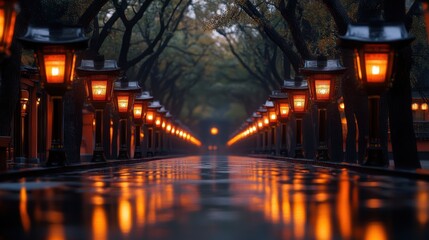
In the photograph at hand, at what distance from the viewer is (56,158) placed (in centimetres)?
2781

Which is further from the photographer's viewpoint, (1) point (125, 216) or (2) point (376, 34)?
(2) point (376, 34)

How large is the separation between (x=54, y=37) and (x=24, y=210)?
15.3 meters

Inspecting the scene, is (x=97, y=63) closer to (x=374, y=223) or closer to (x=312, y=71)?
(x=312, y=71)

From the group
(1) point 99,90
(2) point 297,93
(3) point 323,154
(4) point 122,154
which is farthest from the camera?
(4) point 122,154

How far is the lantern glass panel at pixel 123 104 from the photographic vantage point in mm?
42688

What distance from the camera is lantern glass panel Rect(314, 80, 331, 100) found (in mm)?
35500


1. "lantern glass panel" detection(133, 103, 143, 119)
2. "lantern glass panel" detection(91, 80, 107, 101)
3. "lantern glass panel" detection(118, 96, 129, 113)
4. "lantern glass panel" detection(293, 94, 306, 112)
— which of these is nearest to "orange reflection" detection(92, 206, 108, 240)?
"lantern glass panel" detection(91, 80, 107, 101)

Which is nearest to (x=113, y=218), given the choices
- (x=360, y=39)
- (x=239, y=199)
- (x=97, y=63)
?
(x=239, y=199)

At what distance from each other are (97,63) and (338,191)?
20.4 metres

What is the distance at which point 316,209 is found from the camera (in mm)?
11891

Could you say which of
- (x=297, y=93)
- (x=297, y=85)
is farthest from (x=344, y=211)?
(x=297, y=93)

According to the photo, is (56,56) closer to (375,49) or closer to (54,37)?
(54,37)

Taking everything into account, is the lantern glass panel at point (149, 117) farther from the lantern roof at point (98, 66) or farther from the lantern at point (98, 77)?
the lantern roof at point (98, 66)

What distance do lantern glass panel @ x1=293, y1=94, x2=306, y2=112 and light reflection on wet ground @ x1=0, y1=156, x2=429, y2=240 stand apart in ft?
85.2
